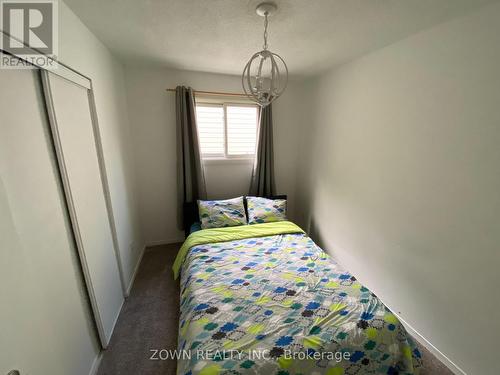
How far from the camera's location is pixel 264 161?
120 inches

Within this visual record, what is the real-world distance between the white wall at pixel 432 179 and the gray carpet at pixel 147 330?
45 cm

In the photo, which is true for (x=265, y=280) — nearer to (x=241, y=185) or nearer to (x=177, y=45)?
(x=241, y=185)

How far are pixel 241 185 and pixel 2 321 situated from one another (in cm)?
254

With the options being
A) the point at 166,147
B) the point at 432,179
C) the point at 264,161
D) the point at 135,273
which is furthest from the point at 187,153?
the point at 432,179

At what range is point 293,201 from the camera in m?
3.43

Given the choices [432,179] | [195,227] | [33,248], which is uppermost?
[432,179]

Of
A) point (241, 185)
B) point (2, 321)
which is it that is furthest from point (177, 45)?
point (2, 321)

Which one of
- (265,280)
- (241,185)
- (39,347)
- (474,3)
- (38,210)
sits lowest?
(265,280)

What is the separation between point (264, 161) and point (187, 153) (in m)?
1.05

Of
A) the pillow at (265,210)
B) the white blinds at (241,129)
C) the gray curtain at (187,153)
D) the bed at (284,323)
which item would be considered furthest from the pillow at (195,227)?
the white blinds at (241,129)

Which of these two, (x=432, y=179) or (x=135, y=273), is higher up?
(x=432, y=179)

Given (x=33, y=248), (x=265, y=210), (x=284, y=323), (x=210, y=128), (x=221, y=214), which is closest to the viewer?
(x=33, y=248)

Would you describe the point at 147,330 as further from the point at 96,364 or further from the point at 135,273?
the point at 135,273

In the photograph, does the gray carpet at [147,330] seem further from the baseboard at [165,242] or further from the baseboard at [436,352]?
the baseboard at [165,242]
